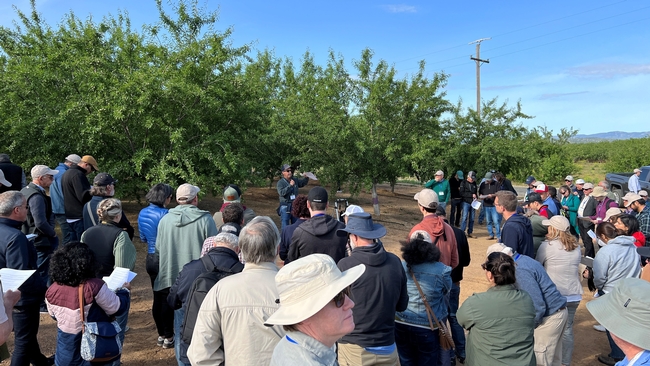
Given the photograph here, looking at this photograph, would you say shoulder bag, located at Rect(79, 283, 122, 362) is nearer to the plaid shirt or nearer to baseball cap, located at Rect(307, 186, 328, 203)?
baseball cap, located at Rect(307, 186, 328, 203)

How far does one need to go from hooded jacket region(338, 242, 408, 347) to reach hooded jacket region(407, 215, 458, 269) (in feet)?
4.50

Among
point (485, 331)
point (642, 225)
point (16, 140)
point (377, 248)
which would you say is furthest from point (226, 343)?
point (16, 140)

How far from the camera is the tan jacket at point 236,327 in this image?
2361 mm

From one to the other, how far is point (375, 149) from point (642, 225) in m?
8.11

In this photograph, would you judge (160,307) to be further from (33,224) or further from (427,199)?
(427,199)

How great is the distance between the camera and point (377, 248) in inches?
129

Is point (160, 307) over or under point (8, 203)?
under

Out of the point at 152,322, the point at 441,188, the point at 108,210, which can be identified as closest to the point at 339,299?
the point at 108,210

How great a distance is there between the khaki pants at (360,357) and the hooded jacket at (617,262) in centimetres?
286

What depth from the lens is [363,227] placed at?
11.0ft

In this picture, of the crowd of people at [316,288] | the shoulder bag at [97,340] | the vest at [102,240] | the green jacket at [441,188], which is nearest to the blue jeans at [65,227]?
the crowd of people at [316,288]

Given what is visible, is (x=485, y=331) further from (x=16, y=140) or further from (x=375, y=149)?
(x=375, y=149)

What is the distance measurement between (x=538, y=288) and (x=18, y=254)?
14.5 feet

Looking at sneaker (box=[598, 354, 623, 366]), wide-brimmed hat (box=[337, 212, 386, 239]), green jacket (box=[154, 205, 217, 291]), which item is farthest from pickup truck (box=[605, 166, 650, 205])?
green jacket (box=[154, 205, 217, 291])
